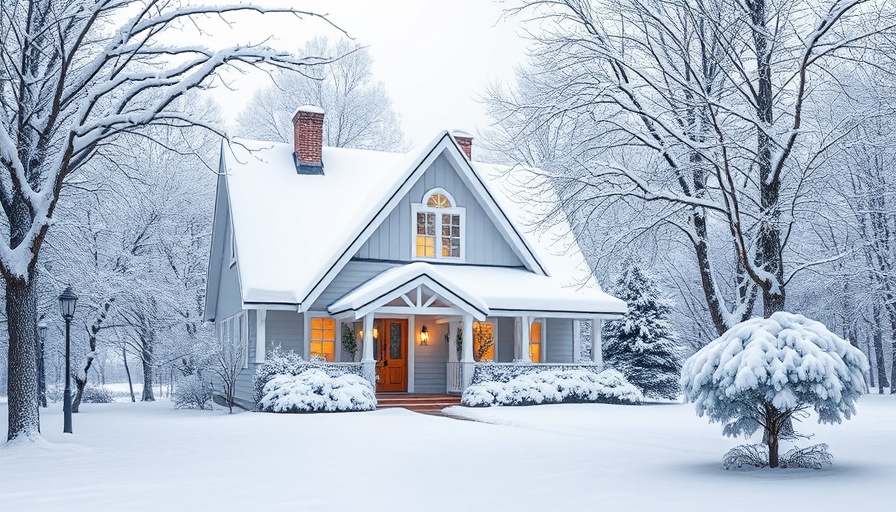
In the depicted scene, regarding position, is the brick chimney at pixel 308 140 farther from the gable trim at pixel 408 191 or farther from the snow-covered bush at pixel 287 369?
the snow-covered bush at pixel 287 369

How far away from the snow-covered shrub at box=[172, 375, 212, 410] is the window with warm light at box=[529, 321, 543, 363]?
8849mm

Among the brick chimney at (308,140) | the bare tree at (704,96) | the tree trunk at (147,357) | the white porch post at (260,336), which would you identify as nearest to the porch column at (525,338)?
the white porch post at (260,336)

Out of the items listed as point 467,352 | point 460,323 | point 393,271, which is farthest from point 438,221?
point 467,352

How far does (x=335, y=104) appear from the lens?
127ft

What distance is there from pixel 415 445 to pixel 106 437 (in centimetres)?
548

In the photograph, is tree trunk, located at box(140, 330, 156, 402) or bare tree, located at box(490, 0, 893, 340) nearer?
bare tree, located at box(490, 0, 893, 340)

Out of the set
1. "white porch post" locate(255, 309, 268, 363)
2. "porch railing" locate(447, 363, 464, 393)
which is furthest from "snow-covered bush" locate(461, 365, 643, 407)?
"white porch post" locate(255, 309, 268, 363)

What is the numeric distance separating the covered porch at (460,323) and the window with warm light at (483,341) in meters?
0.03

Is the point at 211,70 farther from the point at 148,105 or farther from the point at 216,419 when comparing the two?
the point at 216,419

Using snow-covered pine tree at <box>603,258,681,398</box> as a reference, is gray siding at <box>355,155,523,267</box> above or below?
above

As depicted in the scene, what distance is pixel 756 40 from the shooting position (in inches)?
485

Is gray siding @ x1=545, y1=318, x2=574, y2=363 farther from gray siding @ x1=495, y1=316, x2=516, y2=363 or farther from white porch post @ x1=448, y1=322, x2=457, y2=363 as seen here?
white porch post @ x1=448, y1=322, x2=457, y2=363

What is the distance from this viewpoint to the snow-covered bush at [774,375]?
9.14m

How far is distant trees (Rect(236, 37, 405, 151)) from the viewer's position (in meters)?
38.0
